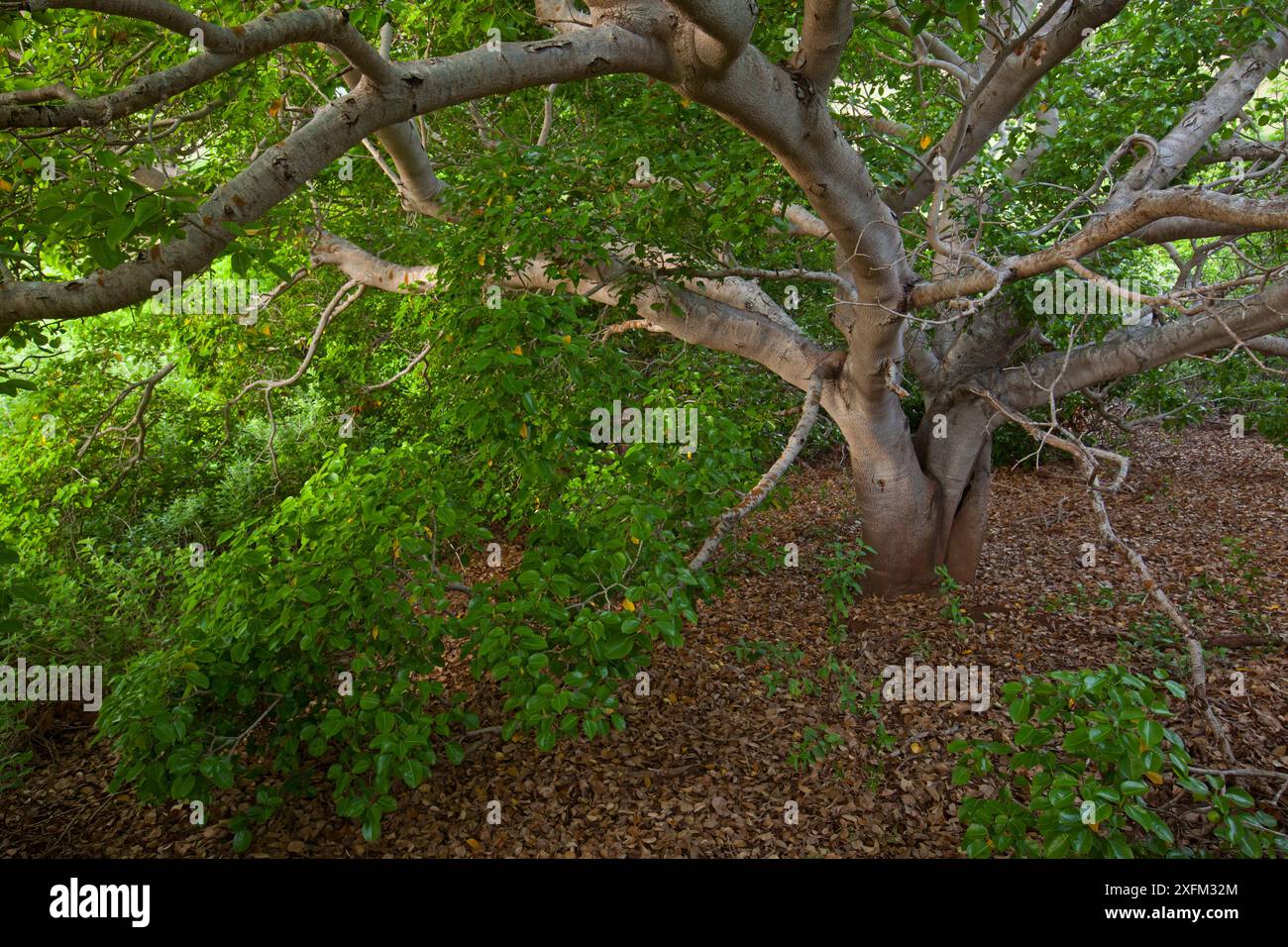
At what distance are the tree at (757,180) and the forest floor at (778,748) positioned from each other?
922 mm

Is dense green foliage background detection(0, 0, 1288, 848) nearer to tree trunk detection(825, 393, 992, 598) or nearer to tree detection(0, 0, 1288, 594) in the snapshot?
tree detection(0, 0, 1288, 594)

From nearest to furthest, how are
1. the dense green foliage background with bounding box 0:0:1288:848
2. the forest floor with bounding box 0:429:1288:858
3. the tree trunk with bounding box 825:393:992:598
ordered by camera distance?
1. the dense green foliage background with bounding box 0:0:1288:848
2. the forest floor with bounding box 0:429:1288:858
3. the tree trunk with bounding box 825:393:992:598

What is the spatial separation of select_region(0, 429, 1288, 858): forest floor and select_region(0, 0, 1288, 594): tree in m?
0.92

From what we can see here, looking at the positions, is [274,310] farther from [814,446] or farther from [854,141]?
[814,446]

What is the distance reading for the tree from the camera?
8.41ft

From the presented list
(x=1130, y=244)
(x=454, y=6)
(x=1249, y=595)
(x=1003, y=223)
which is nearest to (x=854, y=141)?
(x=1003, y=223)

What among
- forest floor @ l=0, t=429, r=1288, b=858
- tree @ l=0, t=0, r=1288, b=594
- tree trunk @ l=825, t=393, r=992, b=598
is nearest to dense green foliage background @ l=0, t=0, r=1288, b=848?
tree @ l=0, t=0, r=1288, b=594

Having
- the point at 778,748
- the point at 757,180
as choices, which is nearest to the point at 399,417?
the point at 757,180

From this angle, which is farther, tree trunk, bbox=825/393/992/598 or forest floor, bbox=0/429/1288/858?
tree trunk, bbox=825/393/992/598

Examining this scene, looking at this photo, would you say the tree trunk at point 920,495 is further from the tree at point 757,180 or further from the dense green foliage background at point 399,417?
the dense green foliage background at point 399,417

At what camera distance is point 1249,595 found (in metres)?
5.95

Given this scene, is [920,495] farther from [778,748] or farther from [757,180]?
[757,180]

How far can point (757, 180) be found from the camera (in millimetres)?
4480

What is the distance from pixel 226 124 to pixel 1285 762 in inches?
354
